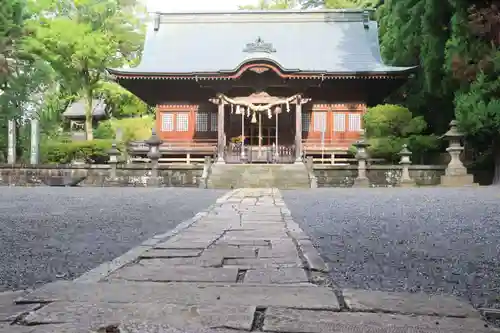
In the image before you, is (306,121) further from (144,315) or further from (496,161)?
(144,315)

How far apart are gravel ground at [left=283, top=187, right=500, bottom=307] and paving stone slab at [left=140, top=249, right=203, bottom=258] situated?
3.07 ft

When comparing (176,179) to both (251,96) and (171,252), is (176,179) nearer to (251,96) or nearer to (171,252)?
(251,96)

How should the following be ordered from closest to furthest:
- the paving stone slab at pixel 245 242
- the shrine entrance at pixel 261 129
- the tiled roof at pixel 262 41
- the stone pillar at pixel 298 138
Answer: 1. the paving stone slab at pixel 245 242
2. the stone pillar at pixel 298 138
3. the shrine entrance at pixel 261 129
4. the tiled roof at pixel 262 41

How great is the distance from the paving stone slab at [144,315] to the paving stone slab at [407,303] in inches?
19.3

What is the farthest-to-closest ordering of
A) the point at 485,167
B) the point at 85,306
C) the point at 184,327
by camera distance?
the point at 485,167, the point at 85,306, the point at 184,327

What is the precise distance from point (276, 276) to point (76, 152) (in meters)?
18.2

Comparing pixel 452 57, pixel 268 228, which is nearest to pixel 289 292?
pixel 268 228

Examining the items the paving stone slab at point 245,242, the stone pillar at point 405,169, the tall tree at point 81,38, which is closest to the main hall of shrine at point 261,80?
the tall tree at point 81,38

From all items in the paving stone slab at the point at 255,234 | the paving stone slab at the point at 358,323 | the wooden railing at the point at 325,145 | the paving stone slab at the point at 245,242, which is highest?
the wooden railing at the point at 325,145

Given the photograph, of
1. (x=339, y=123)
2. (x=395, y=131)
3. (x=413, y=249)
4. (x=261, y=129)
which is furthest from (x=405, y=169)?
(x=413, y=249)

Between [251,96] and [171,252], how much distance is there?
1494 centimetres

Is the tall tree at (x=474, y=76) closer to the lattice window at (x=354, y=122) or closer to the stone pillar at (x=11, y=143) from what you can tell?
the lattice window at (x=354, y=122)

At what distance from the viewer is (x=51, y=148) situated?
19.1 meters

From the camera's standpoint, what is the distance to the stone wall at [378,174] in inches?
586
